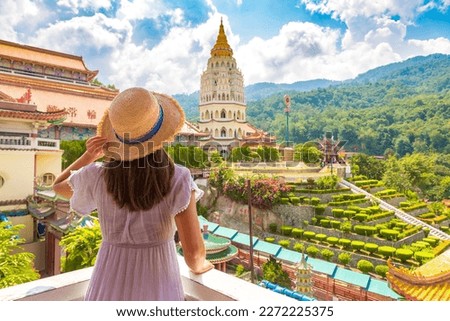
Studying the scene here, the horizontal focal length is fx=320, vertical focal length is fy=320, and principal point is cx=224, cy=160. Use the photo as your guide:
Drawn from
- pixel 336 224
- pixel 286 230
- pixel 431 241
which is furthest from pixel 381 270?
pixel 286 230

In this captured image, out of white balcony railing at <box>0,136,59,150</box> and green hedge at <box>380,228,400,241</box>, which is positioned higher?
white balcony railing at <box>0,136,59,150</box>

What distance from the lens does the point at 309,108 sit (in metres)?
66.6

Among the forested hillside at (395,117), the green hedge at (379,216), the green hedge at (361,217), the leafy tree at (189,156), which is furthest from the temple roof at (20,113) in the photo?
the forested hillside at (395,117)

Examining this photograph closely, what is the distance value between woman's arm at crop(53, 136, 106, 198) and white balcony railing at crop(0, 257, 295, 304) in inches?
20.1

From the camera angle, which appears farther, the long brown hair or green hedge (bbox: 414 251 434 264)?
green hedge (bbox: 414 251 434 264)

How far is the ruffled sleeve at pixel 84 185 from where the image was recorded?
1099mm

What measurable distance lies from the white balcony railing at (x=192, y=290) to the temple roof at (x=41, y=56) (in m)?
17.6

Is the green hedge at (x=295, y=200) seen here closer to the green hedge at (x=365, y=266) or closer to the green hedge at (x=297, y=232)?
the green hedge at (x=297, y=232)

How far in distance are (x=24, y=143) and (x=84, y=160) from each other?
838 centimetres

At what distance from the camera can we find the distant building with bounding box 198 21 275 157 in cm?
2677

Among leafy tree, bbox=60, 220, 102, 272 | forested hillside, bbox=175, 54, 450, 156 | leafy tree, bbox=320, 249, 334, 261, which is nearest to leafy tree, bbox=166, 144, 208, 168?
leafy tree, bbox=320, 249, 334, 261

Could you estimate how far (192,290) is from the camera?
55.2 inches

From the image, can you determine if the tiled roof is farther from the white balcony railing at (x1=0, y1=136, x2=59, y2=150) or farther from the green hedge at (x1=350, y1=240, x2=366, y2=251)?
the green hedge at (x1=350, y1=240, x2=366, y2=251)

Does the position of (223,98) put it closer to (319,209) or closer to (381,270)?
(319,209)
